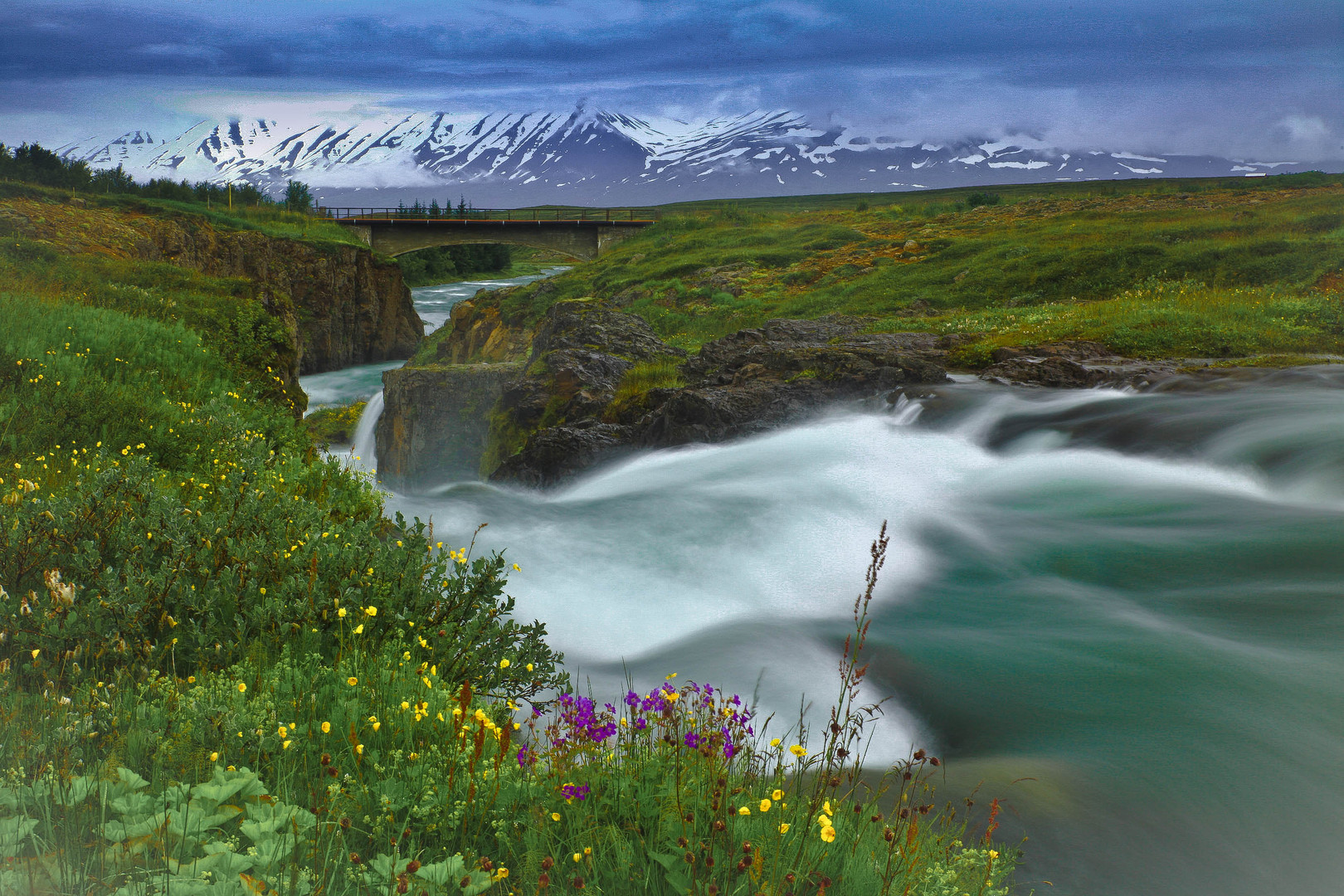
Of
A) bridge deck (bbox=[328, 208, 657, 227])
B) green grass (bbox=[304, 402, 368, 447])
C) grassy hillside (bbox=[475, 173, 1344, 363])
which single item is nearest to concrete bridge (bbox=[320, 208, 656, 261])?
bridge deck (bbox=[328, 208, 657, 227])

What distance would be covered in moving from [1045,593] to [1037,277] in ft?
70.6

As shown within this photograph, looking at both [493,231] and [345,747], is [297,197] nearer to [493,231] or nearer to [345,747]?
[493,231]

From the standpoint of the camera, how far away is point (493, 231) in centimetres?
7112

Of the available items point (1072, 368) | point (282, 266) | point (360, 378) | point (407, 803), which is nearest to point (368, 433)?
point (1072, 368)

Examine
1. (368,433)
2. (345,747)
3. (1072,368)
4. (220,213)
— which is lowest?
(368,433)

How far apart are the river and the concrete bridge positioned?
2377 inches

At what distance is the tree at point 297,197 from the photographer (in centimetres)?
5978

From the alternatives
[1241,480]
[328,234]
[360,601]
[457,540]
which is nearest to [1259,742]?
[360,601]

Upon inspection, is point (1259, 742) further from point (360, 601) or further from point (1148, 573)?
point (360, 601)

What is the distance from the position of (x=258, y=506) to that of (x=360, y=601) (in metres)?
1.46

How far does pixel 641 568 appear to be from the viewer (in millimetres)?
8555

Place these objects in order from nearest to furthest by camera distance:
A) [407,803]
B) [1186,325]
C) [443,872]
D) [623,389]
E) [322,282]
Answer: [443,872], [407,803], [623,389], [1186,325], [322,282]

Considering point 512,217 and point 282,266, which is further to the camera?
point 512,217

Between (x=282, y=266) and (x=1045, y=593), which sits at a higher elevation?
(x=282, y=266)
